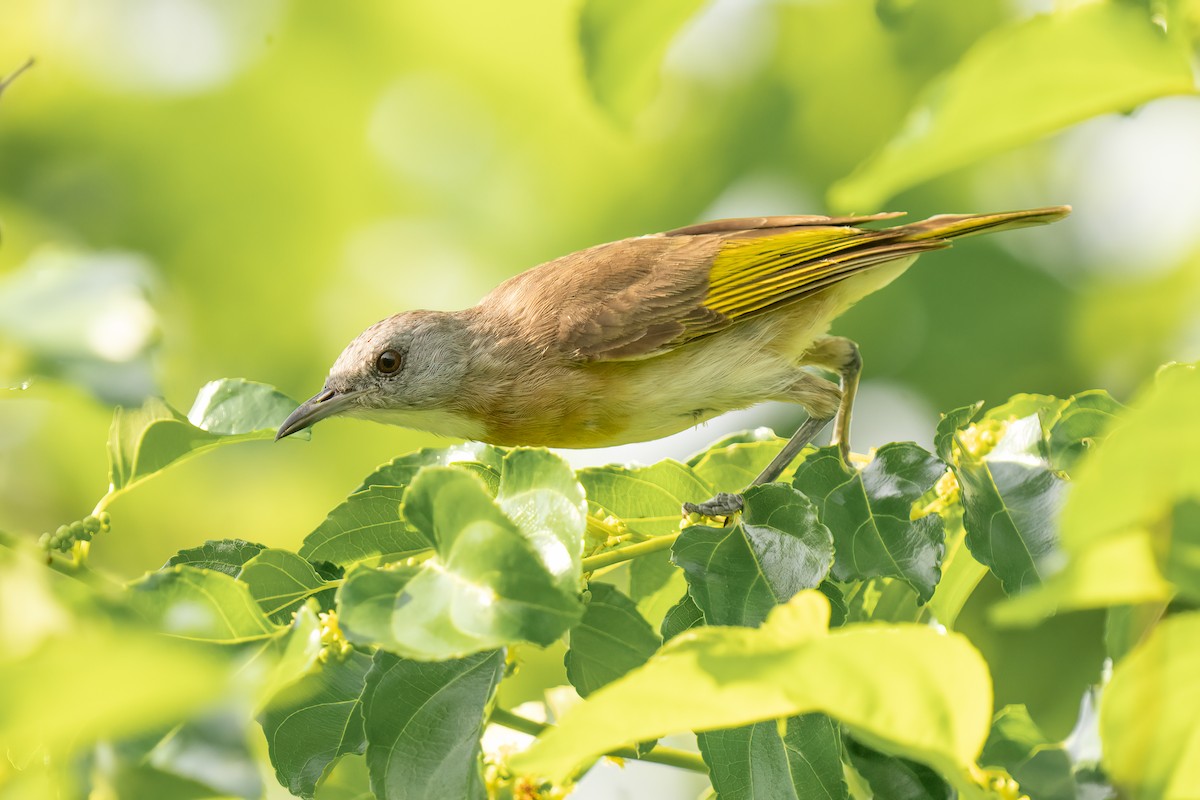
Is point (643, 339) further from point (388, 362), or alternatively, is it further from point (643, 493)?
point (643, 493)

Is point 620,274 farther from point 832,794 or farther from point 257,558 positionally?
point 832,794

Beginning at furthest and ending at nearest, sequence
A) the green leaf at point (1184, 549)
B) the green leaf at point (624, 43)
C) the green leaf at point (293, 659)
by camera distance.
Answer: the green leaf at point (624, 43), the green leaf at point (293, 659), the green leaf at point (1184, 549)

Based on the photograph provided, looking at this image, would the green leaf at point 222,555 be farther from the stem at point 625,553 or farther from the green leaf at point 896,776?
the green leaf at point 896,776

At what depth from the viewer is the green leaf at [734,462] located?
9.20 ft

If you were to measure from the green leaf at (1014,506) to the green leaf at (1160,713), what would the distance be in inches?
31.8

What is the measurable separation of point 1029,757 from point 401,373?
10.4 ft

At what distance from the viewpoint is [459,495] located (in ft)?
5.79

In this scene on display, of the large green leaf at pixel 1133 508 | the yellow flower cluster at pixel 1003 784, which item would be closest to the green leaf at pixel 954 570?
the yellow flower cluster at pixel 1003 784

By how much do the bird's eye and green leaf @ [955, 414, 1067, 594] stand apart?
8.84 ft

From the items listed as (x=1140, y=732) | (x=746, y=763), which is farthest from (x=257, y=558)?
(x=1140, y=732)

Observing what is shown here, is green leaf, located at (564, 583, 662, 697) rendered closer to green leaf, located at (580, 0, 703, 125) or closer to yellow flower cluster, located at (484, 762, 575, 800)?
yellow flower cluster, located at (484, 762, 575, 800)

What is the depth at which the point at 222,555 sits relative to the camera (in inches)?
95.9

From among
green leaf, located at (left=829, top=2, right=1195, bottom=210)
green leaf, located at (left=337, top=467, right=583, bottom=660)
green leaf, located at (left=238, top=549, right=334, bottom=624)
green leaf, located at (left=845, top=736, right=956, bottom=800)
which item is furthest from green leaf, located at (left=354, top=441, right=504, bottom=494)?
green leaf, located at (left=829, top=2, right=1195, bottom=210)

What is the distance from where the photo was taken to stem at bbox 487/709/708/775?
235 cm
